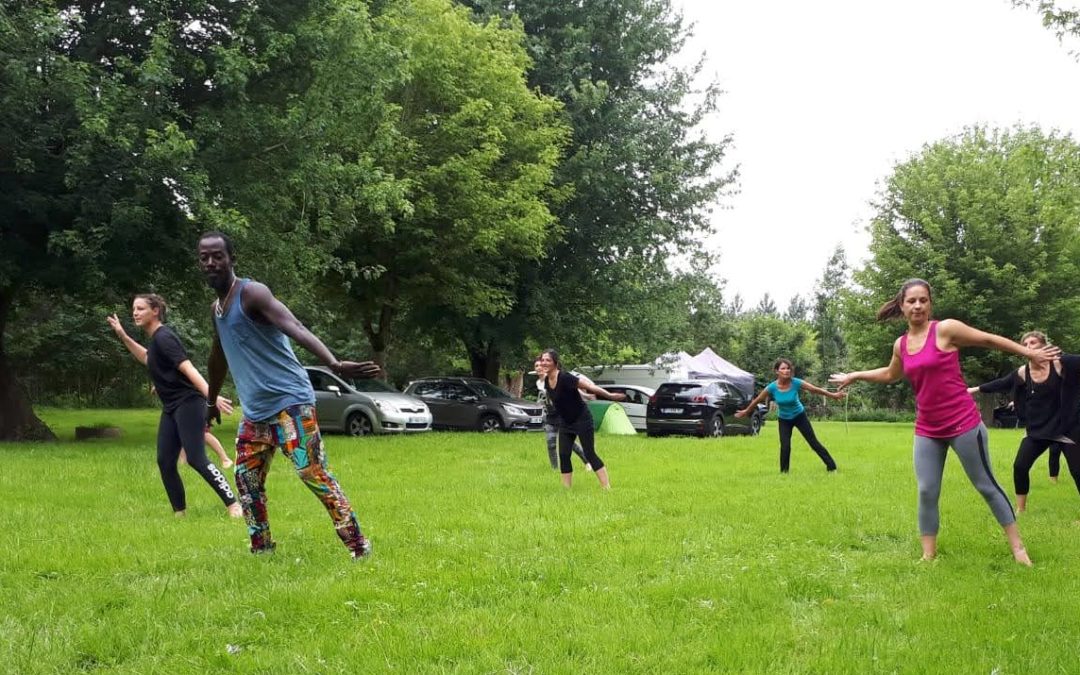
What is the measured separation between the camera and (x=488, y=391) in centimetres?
2477

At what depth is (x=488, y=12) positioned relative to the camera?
2625 centimetres

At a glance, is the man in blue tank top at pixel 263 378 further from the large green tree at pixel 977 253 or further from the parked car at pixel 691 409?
the large green tree at pixel 977 253

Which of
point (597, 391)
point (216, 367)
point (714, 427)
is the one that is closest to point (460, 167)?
point (714, 427)

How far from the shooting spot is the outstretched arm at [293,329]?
5102 mm

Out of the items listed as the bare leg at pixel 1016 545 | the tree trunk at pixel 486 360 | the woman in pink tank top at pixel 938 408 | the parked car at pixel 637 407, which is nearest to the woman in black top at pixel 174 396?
the woman in pink tank top at pixel 938 408

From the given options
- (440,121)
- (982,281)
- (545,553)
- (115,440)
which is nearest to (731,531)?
(545,553)

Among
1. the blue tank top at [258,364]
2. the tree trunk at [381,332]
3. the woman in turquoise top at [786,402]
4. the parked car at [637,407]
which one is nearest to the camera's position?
the blue tank top at [258,364]

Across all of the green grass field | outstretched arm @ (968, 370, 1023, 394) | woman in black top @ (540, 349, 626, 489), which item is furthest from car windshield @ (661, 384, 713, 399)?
outstretched arm @ (968, 370, 1023, 394)

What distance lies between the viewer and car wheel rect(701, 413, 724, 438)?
22.5 m

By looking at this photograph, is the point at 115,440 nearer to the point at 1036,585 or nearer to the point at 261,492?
the point at 261,492

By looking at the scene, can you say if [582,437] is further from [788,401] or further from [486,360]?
[486,360]

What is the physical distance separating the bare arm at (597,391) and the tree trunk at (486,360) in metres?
18.1

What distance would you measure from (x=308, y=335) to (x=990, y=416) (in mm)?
37870

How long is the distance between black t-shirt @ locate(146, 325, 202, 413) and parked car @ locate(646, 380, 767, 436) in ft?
→ 53.7
